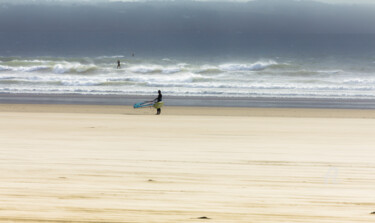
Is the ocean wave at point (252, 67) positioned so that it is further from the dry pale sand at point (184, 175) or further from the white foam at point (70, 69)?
the dry pale sand at point (184, 175)

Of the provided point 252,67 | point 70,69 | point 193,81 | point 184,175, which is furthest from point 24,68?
point 184,175

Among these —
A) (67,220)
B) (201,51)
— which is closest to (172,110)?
(67,220)

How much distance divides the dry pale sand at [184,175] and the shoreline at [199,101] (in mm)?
11758

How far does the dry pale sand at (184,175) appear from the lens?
4898 millimetres

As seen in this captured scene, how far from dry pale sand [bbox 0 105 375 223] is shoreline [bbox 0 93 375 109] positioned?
11.8 meters

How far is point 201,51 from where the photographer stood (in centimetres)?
9675

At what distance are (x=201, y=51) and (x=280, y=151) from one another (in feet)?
288

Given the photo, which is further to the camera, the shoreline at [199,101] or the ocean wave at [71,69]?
the ocean wave at [71,69]

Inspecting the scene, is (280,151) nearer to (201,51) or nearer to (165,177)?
(165,177)

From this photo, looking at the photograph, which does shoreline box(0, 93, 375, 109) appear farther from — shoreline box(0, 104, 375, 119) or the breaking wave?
the breaking wave

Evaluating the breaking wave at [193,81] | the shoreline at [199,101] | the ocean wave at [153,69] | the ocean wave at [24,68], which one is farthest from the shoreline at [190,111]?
the ocean wave at [24,68]

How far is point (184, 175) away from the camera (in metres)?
6.94

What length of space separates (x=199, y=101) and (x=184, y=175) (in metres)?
20.5

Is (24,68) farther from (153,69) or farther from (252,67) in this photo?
(252,67)
